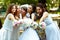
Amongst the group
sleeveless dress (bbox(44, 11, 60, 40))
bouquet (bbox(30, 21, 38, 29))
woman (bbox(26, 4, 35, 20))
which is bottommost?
sleeveless dress (bbox(44, 11, 60, 40))

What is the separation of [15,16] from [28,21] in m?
0.32

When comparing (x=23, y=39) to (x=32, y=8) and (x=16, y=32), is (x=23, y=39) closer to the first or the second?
(x=16, y=32)

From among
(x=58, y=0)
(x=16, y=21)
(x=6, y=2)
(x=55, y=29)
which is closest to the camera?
(x=16, y=21)

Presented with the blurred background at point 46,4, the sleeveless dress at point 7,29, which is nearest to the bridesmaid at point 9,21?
the sleeveless dress at point 7,29

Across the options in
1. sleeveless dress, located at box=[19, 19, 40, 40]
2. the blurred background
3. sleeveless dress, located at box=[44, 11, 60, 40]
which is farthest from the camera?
the blurred background

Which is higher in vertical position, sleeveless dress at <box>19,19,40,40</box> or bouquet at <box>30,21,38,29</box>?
bouquet at <box>30,21,38,29</box>

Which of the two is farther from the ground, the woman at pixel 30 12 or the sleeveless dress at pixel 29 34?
the woman at pixel 30 12

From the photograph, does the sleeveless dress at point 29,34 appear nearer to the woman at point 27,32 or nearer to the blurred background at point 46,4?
the woman at point 27,32

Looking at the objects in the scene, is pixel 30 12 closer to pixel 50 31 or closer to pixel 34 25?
pixel 34 25

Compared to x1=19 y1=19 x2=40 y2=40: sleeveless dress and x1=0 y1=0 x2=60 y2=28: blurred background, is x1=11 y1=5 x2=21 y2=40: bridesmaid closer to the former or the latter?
x1=19 y1=19 x2=40 y2=40: sleeveless dress

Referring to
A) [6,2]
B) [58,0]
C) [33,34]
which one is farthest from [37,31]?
[58,0]

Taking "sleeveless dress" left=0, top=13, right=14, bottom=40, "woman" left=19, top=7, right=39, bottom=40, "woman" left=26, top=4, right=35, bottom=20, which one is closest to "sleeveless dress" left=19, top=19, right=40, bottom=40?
"woman" left=19, top=7, right=39, bottom=40

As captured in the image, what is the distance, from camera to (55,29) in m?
5.22

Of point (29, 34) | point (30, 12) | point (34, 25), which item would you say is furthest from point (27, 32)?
point (30, 12)
